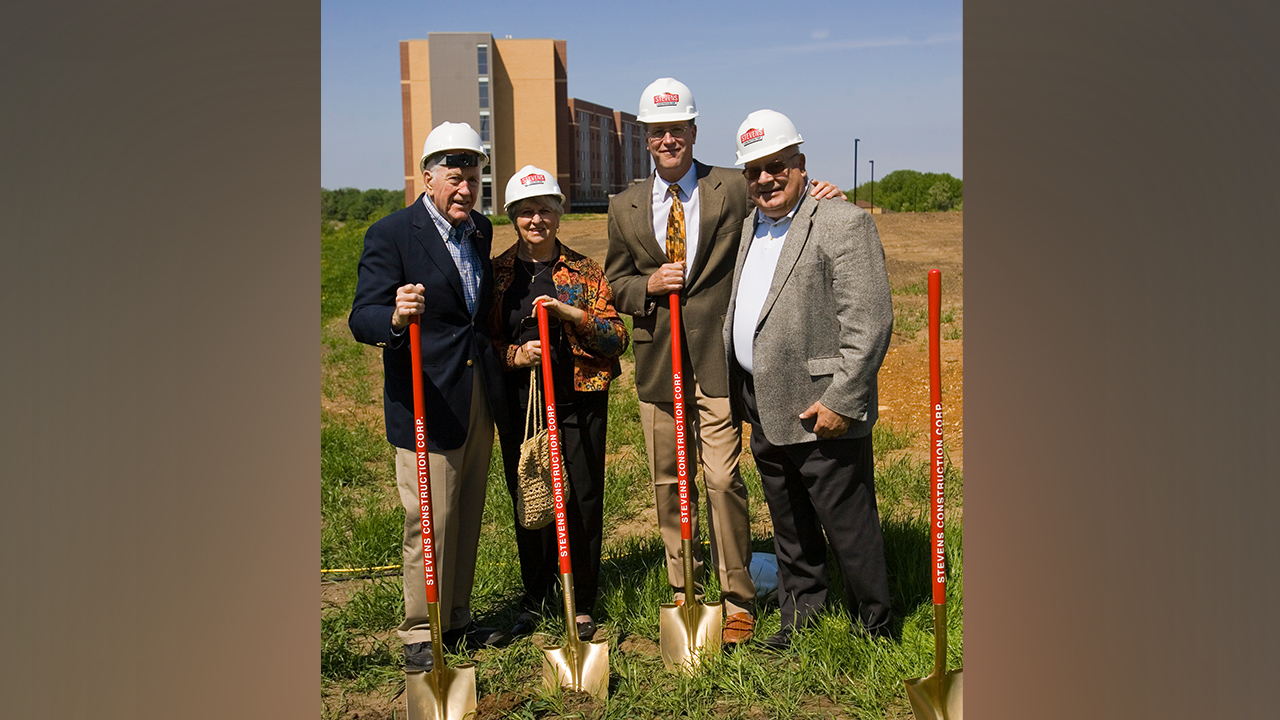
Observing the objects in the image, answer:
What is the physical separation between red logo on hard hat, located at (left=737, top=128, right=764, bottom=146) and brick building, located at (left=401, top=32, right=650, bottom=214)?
166 feet

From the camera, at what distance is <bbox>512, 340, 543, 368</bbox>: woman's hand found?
4.16 meters

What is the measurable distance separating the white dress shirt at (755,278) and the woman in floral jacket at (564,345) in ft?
1.70

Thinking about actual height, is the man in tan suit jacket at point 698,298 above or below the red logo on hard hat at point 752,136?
below

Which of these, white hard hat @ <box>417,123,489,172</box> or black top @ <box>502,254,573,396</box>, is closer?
white hard hat @ <box>417,123,489,172</box>

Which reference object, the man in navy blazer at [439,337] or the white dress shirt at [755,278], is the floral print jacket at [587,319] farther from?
the white dress shirt at [755,278]

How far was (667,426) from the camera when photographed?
4.48 m

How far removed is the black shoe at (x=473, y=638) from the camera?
428 centimetres

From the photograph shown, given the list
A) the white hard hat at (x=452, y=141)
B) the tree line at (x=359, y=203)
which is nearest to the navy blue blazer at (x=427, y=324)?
the white hard hat at (x=452, y=141)

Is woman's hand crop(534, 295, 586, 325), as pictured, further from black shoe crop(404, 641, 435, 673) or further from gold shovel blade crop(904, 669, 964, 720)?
gold shovel blade crop(904, 669, 964, 720)

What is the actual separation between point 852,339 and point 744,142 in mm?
868

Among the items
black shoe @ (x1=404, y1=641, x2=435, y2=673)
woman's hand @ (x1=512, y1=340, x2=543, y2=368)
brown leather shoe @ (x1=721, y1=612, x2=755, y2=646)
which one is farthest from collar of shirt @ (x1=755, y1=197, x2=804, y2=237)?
black shoe @ (x1=404, y1=641, x2=435, y2=673)

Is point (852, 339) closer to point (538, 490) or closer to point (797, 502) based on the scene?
point (797, 502)

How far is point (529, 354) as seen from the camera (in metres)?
4.16

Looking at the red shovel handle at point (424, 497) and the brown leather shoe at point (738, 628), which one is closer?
the red shovel handle at point (424, 497)
